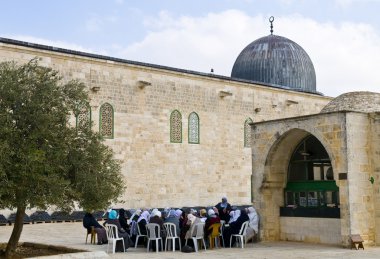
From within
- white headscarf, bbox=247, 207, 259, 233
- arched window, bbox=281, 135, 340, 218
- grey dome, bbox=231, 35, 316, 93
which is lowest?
white headscarf, bbox=247, 207, 259, 233

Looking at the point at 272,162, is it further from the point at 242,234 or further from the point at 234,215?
the point at 242,234

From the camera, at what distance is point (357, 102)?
38.9 feet

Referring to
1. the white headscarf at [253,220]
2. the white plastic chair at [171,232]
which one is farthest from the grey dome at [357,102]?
the white plastic chair at [171,232]

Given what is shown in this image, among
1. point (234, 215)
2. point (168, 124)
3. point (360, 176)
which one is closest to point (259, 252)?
point (234, 215)

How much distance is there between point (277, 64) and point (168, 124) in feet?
35.2

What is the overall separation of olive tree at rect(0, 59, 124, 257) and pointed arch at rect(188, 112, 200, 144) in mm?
12594

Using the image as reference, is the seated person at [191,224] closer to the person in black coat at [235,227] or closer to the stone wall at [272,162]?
the person in black coat at [235,227]

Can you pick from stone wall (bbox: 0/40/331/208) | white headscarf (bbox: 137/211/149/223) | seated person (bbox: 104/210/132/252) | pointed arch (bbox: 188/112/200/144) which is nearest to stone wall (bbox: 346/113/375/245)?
white headscarf (bbox: 137/211/149/223)

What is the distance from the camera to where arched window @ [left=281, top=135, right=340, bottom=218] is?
37.6 ft

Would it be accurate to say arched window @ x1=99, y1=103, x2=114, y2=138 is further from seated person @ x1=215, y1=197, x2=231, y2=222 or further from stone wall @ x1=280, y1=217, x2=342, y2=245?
stone wall @ x1=280, y1=217, x2=342, y2=245

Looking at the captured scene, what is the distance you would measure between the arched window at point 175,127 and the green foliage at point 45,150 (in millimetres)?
12031

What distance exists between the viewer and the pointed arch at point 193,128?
22.3 metres

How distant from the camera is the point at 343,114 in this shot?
10.7m

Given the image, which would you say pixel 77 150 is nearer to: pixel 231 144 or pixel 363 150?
pixel 363 150
